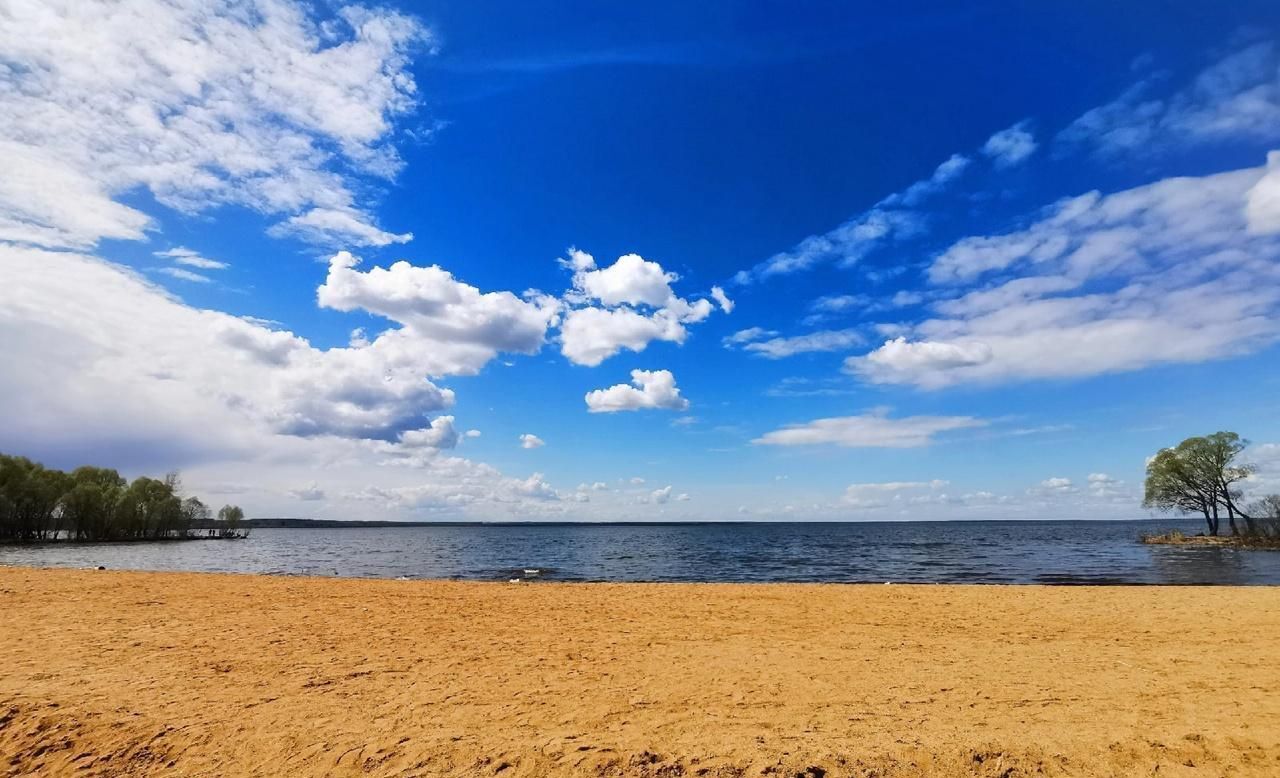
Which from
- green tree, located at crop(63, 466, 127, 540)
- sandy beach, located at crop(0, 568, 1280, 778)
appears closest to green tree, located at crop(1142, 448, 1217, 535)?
sandy beach, located at crop(0, 568, 1280, 778)

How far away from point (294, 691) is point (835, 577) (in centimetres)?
3203

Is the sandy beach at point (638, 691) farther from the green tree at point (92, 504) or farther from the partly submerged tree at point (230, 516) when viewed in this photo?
the partly submerged tree at point (230, 516)

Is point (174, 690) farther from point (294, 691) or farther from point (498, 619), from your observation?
point (498, 619)

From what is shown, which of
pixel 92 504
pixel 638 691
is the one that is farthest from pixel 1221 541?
pixel 92 504

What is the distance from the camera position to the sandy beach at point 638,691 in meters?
6.50

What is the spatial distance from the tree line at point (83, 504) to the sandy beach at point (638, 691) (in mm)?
105205

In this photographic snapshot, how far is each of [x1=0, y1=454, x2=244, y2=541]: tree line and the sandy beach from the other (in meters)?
105

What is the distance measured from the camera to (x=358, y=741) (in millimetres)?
6965

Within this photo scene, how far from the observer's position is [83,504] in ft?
320

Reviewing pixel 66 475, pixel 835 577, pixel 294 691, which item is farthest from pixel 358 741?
pixel 66 475

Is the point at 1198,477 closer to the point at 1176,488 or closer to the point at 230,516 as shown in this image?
the point at 1176,488

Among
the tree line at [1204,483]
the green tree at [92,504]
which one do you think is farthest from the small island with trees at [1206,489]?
the green tree at [92,504]

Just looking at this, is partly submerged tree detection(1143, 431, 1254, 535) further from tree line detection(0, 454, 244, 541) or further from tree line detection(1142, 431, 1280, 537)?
tree line detection(0, 454, 244, 541)

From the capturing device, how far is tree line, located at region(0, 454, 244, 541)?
91.1m
